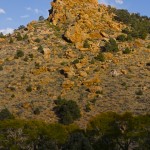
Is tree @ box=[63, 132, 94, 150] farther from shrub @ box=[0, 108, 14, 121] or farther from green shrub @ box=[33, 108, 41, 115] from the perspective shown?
green shrub @ box=[33, 108, 41, 115]

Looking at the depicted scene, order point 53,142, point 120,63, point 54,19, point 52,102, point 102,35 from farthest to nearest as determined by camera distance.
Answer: point 54,19, point 102,35, point 120,63, point 52,102, point 53,142

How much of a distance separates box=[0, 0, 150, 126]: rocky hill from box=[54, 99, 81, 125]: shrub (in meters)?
1.22

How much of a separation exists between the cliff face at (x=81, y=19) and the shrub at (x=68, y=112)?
78.5 feet

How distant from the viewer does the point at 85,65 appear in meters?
92.7

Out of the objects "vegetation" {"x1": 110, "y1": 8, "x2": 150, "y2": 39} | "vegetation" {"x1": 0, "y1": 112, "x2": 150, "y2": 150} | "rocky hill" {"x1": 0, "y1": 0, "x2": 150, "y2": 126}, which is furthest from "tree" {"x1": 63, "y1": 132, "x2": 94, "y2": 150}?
"vegetation" {"x1": 110, "y1": 8, "x2": 150, "y2": 39}

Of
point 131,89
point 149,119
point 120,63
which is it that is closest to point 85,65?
point 120,63

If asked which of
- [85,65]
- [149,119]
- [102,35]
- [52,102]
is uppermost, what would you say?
[102,35]

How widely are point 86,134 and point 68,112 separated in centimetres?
1787

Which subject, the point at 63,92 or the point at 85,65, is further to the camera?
the point at 85,65

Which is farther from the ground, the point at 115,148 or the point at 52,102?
the point at 52,102

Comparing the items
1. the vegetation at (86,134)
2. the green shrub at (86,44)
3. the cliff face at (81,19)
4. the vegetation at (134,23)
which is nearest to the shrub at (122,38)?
the vegetation at (134,23)

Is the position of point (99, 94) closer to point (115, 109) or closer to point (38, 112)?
point (115, 109)

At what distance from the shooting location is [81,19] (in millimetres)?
107438

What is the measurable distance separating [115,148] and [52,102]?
27.6 m
